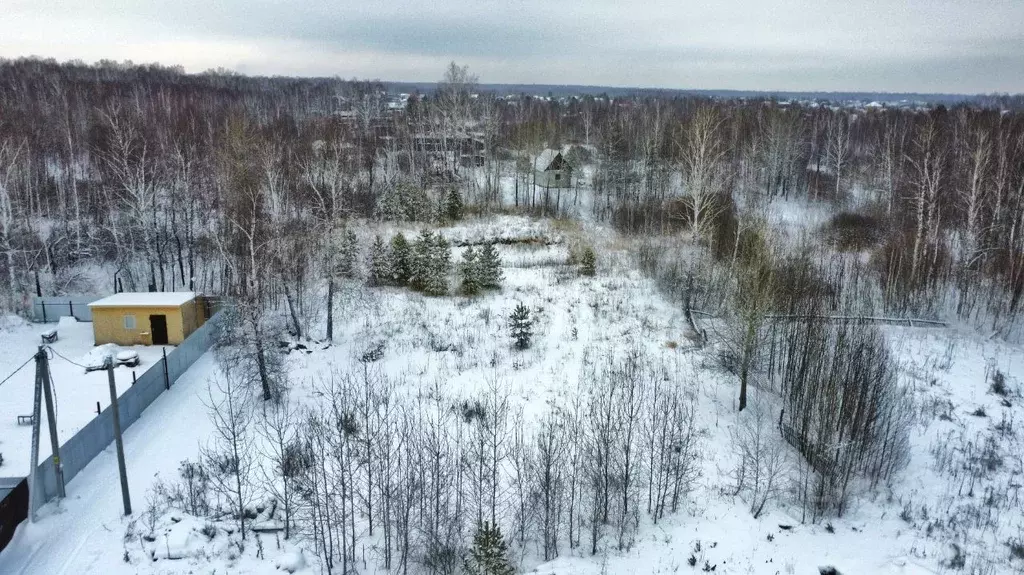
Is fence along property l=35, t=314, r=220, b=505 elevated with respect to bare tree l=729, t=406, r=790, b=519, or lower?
elevated

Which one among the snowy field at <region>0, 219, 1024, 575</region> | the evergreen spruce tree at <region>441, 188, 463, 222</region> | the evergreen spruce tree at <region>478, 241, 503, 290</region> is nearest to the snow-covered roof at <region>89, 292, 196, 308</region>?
the snowy field at <region>0, 219, 1024, 575</region>

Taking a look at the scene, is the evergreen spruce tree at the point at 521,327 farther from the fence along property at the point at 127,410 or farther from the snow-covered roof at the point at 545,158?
Result: the snow-covered roof at the point at 545,158

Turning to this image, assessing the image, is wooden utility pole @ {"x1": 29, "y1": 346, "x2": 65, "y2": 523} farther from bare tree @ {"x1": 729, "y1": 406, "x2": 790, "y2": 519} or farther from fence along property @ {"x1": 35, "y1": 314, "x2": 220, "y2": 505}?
bare tree @ {"x1": 729, "y1": 406, "x2": 790, "y2": 519}

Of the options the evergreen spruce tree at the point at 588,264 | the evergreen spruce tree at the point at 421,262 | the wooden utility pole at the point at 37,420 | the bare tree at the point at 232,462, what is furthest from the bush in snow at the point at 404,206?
the wooden utility pole at the point at 37,420

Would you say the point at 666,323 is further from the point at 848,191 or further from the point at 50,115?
the point at 50,115

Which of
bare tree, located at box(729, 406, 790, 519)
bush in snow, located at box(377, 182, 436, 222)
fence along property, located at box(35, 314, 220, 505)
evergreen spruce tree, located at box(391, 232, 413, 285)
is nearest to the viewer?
fence along property, located at box(35, 314, 220, 505)

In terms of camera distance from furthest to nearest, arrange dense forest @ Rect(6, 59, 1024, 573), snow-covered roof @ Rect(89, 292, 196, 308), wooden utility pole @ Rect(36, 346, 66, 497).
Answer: snow-covered roof @ Rect(89, 292, 196, 308) → dense forest @ Rect(6, 59, 1024, 573) → wooden utility pole @ Rect(36, 346, 66, 497)

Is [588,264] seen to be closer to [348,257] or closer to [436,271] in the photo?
[436,271]

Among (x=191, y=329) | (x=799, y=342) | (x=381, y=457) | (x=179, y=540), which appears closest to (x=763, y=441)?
(x=799, y=342)
